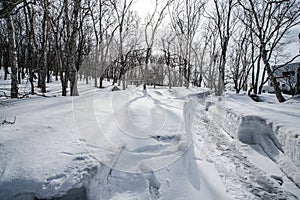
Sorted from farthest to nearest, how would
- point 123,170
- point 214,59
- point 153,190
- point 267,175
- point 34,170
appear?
point 214,59 → point 267,175 → point 123,170 → point 153,190 → point 34,170

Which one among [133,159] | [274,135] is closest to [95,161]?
[133,159]

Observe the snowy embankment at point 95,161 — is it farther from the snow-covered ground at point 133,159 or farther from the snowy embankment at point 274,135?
the snowy embankment at point 274,135

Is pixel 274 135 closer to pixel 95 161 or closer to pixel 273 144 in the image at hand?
pixel 273 144

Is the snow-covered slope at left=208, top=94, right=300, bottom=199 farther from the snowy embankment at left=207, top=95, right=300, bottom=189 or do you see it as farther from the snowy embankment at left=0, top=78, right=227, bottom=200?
the snowy embankment at left=0, top=78, right=227, bottom=200

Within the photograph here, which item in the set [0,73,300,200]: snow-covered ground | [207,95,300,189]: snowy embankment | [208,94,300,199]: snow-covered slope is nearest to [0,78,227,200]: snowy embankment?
[0,73,300,200]: snow-covered ground

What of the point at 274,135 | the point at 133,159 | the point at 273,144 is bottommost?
the point at 133,159

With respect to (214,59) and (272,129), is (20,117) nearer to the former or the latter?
(272,129)

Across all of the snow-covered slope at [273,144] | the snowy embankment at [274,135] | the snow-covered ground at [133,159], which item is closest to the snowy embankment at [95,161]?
the snow-covered ground at [133,159]

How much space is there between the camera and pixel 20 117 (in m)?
3.41

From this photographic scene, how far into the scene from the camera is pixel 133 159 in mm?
3342

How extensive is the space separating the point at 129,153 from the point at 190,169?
1147mm

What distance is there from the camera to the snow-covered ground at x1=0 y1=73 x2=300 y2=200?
208cm

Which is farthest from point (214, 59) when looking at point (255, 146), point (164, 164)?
point (164, 164)

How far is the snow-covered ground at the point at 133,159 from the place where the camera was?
2.08 meters
